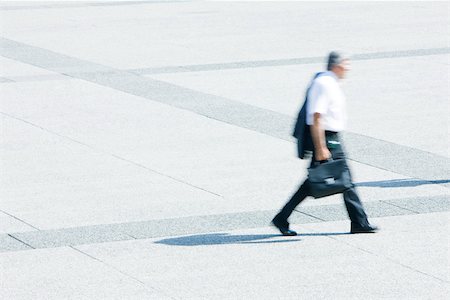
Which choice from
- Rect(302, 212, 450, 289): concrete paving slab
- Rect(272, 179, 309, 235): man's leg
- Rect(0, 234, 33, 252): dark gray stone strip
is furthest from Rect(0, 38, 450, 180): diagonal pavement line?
Rect(0, 234, 33, 252): dark gray stone strip

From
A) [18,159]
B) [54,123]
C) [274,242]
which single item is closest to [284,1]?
[54,123]

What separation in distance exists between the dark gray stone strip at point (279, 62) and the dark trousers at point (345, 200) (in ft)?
31.3

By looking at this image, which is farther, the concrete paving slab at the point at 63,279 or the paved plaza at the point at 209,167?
the paved plaza at the point at 209,167

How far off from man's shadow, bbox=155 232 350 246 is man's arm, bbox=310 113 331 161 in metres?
0.84

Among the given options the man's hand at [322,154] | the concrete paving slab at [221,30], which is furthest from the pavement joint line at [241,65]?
the man's hand at [322,154]

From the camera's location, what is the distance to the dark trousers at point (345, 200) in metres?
9.69

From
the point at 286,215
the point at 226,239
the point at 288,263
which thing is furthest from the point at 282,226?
the point at 288,263

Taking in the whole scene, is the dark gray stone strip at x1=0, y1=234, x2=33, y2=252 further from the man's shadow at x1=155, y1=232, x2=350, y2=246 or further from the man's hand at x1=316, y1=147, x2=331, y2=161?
the man's hand at x1=316, y1=147, x2=331, y2=161

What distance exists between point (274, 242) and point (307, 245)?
0.98ft

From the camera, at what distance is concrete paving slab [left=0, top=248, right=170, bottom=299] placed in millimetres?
8398

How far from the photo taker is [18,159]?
13.1 m

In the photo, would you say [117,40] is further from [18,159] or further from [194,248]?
[194,248]

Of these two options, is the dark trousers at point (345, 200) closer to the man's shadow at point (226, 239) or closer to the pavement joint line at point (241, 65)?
the man's shadow at point (226, 239)

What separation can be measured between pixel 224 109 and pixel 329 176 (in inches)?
253
